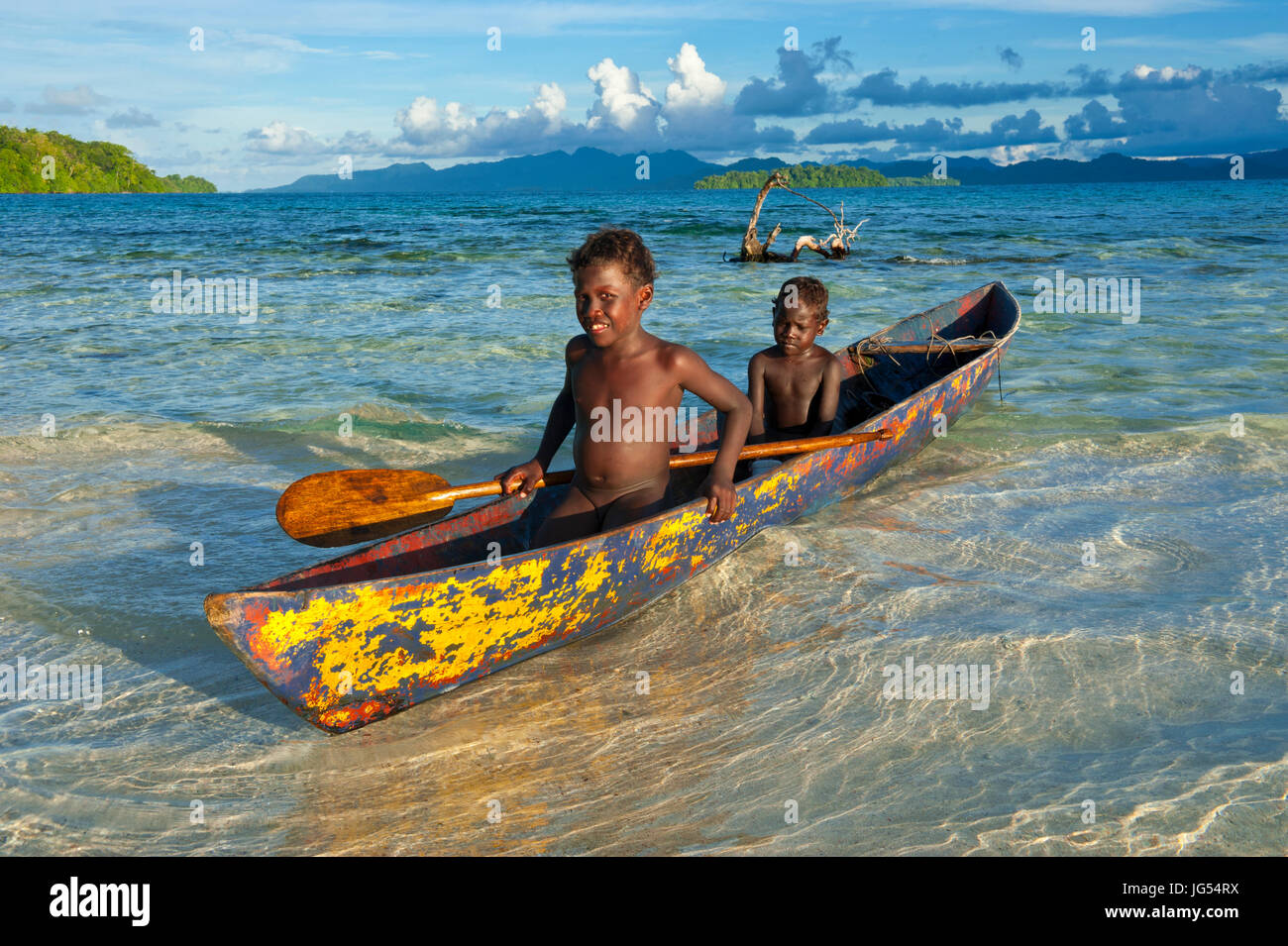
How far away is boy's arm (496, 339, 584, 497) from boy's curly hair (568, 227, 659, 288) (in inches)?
20.5

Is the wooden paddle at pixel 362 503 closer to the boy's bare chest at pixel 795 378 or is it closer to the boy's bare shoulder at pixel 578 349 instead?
the boy's bare shoulder at pixel 578 349

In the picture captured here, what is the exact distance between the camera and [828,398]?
5770 mm

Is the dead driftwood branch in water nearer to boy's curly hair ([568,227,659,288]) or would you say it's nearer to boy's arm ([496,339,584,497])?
boy's arm ([496,339,584,497])

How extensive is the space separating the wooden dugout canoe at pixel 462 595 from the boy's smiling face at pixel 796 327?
2.37 feet

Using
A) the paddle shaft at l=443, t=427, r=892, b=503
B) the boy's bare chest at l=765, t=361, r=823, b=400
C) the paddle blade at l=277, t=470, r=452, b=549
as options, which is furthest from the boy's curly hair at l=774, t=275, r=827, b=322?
the paddle blade at l=277, t=470, r=452, b=549

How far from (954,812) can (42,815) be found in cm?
281

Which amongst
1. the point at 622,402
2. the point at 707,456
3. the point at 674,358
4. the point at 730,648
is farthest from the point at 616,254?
the point at 730,648

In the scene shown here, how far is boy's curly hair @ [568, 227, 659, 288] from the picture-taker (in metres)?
3.81

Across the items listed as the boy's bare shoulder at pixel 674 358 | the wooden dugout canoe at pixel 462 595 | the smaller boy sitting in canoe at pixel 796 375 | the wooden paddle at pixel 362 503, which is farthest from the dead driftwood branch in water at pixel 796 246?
the wooden paddle at pixel 362 503

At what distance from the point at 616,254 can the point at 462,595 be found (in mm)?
1521

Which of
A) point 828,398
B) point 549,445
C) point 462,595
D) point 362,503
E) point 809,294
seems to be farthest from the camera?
point 828,398

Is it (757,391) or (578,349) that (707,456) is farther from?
(757,391)
